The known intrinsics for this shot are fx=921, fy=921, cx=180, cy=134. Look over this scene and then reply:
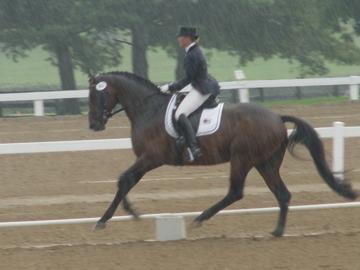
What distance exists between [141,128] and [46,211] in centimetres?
238

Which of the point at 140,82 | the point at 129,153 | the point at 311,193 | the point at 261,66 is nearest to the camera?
the point at 140,82

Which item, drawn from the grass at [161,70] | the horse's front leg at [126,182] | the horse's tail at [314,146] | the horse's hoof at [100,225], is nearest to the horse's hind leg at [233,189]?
the horse's tail at [314,146]

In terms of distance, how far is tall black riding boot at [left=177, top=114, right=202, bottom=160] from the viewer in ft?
34.5

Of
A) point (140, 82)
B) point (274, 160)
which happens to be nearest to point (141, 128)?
point (140, 82)

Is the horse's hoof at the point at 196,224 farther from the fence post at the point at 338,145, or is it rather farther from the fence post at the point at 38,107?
the fence post at the point at 38,107

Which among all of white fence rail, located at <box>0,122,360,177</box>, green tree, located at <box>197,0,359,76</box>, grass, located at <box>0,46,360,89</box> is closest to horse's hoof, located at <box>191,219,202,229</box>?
white fence rail, located at <box>0,122,360,177</box>

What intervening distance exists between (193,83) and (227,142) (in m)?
0.82

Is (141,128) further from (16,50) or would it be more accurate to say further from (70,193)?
(16,50)

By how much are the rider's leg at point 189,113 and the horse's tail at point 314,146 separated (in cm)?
101

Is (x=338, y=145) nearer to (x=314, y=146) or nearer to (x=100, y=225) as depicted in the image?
(x=314, y=146)

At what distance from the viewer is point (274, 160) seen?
10742 mm

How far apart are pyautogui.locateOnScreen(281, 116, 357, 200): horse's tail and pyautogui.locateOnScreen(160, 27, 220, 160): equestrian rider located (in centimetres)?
96

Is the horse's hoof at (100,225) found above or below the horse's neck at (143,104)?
below

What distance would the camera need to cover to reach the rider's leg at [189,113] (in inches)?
415
